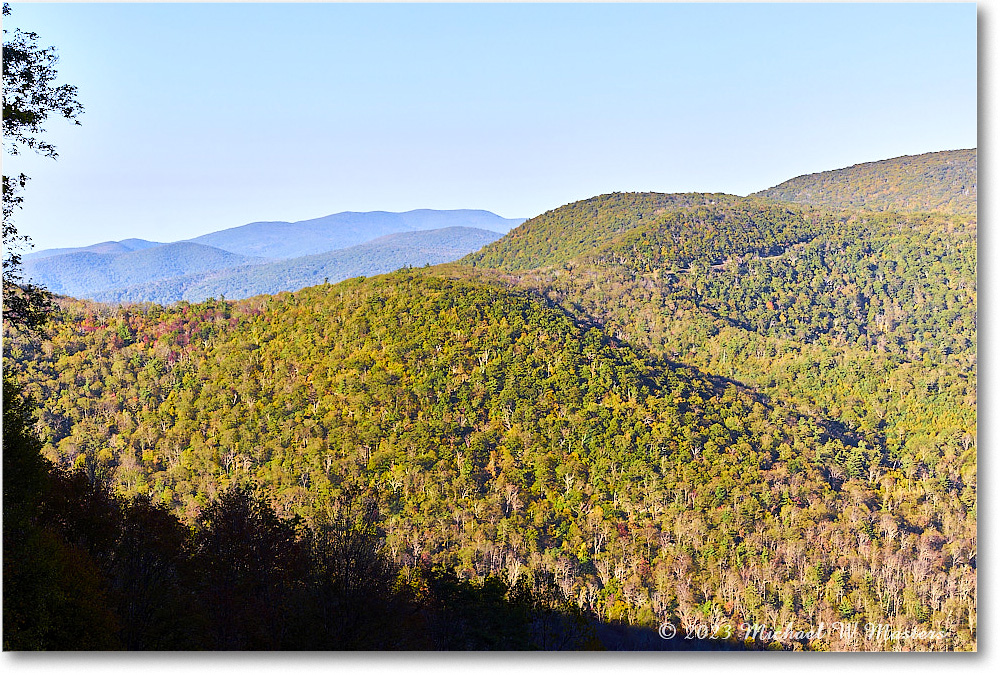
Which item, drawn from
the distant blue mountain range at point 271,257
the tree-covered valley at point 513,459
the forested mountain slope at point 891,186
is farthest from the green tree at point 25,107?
the distant blue mountain range at point 271,257

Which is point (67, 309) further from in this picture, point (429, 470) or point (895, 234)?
point (895, 234)

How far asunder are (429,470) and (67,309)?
2004cm

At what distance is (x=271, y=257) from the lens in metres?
146

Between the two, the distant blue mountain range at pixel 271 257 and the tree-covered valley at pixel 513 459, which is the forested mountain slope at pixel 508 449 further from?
the distant blue mountain range at pixel 271 257

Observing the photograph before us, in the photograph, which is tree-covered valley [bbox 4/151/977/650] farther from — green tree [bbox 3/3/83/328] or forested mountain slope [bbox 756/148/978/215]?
forested mountain slope [bbox 756/148/978/215]

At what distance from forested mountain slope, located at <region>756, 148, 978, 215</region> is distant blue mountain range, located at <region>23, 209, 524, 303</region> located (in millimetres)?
43786

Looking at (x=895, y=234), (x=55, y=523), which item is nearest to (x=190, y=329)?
(x=55, y=523)

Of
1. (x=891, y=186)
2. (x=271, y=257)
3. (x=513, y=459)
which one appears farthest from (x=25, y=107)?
(x=271, y=257)

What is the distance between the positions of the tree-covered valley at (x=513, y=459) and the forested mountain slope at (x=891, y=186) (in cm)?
3876

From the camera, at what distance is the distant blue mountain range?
94562 millimetres

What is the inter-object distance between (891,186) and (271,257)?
120617 millimetres

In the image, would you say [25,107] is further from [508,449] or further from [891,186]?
[891,186]

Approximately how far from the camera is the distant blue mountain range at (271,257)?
3723 inches

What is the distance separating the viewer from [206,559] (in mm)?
9438
